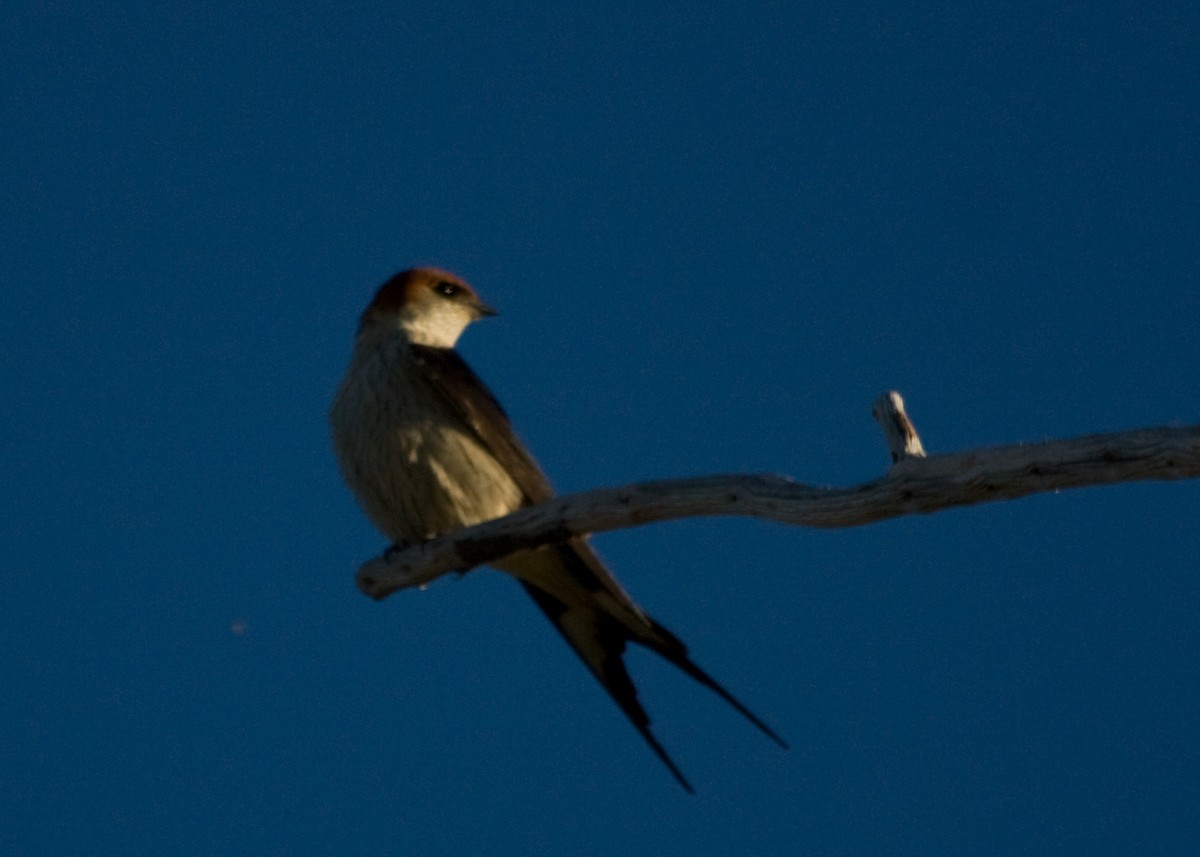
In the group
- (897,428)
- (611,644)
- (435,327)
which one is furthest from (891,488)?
(435,327)

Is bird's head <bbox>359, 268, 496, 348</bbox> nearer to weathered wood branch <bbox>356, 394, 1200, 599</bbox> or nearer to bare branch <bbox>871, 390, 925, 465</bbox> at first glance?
weathered wood branch <bbox>356, 394, 1200, 599</bbox>

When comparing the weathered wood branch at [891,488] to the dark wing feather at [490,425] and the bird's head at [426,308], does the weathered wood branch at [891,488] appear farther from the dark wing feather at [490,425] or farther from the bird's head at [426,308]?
the bird's head at [426,308]

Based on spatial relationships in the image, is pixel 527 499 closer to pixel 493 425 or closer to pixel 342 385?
pixel 493 425

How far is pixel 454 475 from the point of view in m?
7.17

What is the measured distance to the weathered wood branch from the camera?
5094 millimetres

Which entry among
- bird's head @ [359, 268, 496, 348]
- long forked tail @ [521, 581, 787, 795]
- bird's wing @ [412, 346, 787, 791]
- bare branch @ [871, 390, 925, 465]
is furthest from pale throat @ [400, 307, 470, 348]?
bare branch @ [871, 390, 925, 465]

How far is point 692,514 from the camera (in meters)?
5.86

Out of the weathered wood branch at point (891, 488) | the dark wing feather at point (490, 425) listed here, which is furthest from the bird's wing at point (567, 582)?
the weathered wood branch at point (891, 488)

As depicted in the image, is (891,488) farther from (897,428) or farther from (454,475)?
(454,475)

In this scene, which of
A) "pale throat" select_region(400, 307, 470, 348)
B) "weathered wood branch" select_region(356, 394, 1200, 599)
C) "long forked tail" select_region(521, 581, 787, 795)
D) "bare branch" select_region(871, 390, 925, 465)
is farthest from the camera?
"pale throat" select_region(400, 307, 470, 348)

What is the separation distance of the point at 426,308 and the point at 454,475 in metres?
1.04

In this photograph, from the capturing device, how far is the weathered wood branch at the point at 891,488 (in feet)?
16.7

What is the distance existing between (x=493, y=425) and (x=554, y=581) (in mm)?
646

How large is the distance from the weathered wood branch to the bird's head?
1514mm
